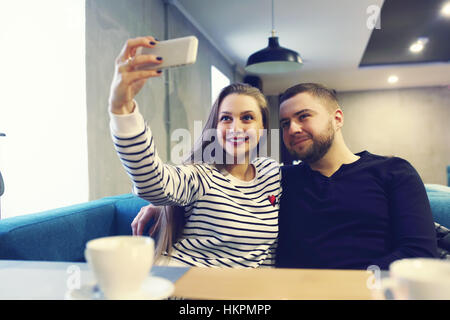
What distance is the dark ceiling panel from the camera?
13.3 feet

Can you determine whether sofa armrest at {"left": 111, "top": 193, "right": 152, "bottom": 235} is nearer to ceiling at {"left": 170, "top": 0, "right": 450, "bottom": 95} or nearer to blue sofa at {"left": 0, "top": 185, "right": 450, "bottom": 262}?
blue sofa at {"left": 0, "top": 185, "right": 450, "bottom": 262}

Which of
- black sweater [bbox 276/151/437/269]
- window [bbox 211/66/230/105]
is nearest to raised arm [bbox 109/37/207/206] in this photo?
black sweater [bbox 276/151/437/269]

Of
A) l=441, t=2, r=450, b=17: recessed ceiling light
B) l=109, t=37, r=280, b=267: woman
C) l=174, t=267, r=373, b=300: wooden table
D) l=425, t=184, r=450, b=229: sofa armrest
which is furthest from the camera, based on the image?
l=441, t=2, r=450, b=17: recessed ceiling light

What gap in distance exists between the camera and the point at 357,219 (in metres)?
1.14

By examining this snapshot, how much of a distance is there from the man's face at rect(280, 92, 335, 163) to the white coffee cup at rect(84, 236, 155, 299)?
36.0 inches

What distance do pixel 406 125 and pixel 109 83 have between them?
308 inches

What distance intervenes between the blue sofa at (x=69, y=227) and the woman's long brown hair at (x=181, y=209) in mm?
305

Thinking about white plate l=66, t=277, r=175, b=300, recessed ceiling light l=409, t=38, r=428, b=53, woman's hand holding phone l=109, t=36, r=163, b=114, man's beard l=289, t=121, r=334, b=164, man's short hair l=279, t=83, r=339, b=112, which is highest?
recessed ceiling light l=409, t=38, r=428, b=53

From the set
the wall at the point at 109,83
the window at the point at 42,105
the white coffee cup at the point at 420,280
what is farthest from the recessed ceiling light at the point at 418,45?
the white coffee cup at the point at 420,280

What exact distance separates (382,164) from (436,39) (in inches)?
200

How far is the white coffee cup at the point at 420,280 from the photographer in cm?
38

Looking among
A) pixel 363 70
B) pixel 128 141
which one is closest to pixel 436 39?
pixel 363 70

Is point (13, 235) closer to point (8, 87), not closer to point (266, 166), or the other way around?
point (266, 166)

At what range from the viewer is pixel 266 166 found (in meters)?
1.34
